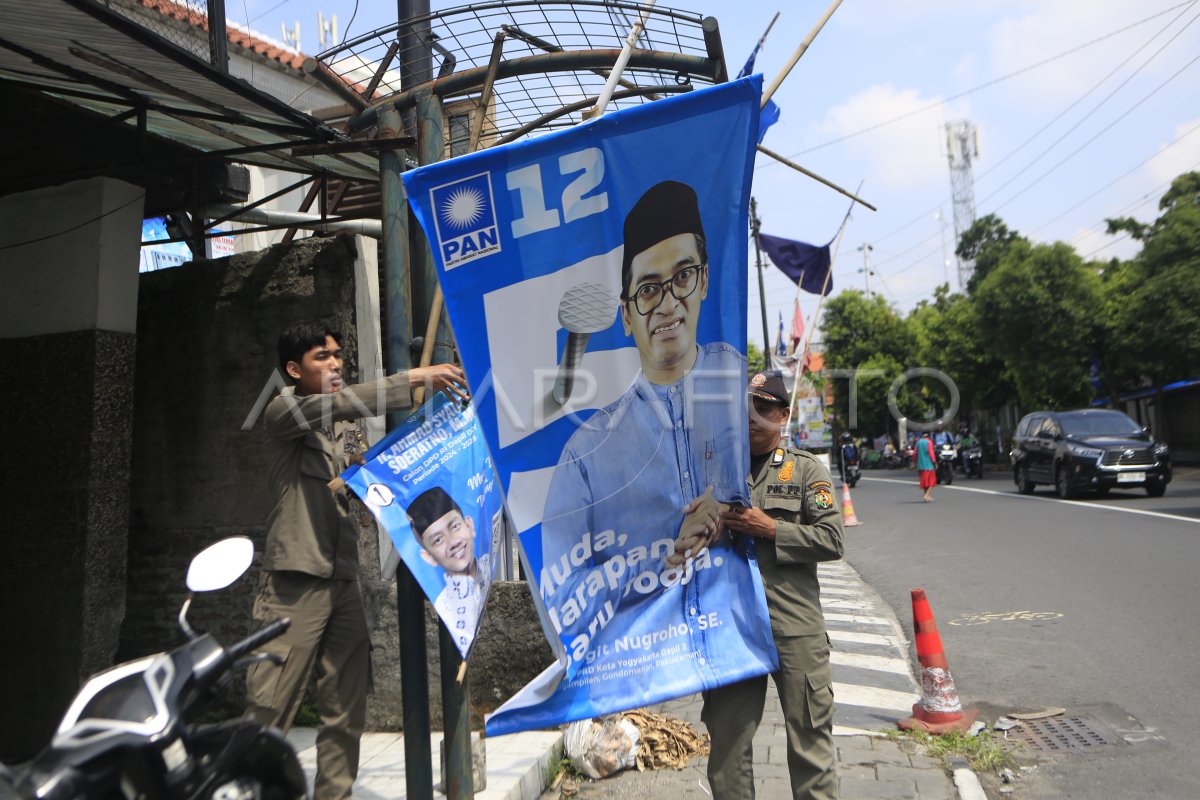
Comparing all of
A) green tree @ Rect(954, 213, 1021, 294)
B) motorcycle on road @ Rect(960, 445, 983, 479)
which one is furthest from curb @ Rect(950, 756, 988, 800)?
green tree @ Rect(954, 213, 1021, 294)

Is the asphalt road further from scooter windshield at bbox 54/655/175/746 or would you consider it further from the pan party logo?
scooter windshield at bbox 54/655/175/746

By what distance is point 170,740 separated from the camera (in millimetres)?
2096

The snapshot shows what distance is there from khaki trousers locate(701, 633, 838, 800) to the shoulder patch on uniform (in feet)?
1.50

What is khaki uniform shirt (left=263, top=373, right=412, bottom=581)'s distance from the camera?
3350 mm

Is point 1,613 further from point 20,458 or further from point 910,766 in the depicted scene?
point 910,766

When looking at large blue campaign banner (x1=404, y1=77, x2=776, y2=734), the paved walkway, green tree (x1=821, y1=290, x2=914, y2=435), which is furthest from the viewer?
green tree (x1=821, y1=290, x2=914, y2=435)

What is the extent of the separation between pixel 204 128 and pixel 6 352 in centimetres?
170

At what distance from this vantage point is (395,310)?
3.70m

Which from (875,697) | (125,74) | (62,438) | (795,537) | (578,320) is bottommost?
(875,697)

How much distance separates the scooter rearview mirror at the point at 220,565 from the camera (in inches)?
92.7

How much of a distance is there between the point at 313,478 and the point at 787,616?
5.80 ft

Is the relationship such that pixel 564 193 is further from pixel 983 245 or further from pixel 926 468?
pixel 983 245

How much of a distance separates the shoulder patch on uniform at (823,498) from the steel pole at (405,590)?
58.5 inches

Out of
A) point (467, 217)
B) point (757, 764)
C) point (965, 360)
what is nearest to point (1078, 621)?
point (757, 764)
